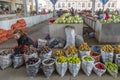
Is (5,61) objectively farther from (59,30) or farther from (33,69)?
(59,30)

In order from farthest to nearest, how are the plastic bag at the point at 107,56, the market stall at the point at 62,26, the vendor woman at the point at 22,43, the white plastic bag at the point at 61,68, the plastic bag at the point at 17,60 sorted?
the market stall at the point at 62,26 < the vendor woman at the point at 22,43 < the plastic bag at the point at 17,60 < the plastic bag at the point at 107,56 < the white plastic bag at the point at 61,68

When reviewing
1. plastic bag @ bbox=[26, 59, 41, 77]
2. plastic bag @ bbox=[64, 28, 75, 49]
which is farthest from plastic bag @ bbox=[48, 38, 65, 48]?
plastic bag @ bbox=[26, 59, 41, 77]

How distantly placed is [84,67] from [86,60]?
22cm

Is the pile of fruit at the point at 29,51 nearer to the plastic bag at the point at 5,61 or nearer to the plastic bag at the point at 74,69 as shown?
the plastic bag at the point at 5,61

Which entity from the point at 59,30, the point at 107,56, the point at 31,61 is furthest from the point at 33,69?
the point at 59,30

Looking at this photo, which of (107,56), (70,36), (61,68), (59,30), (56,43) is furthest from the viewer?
(59,30)

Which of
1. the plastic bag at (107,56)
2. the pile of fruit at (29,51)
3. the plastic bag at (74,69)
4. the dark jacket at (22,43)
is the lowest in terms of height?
the plastic bag at (74,69)

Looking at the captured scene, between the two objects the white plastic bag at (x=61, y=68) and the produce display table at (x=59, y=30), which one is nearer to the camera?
the white plastic bag at (x=61, y=68)

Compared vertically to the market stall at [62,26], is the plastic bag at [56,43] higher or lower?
lower

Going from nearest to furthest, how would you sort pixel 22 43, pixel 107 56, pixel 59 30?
pixel 107 56
pixel 22 43
pixel 59 30

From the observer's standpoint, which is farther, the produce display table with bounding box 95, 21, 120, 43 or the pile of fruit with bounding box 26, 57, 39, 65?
the produce display table with bounding box 95, 21, 120, 43

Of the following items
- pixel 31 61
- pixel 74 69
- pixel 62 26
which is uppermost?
pixel 62 26

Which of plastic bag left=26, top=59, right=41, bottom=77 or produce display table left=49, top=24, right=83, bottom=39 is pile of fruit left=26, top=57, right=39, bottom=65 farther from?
produce display table left=49, top=24, right=83, bottom=39

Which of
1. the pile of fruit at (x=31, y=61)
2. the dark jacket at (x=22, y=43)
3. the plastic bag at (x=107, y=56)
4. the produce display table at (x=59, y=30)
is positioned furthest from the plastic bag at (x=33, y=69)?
the produce display table at (x=59, y=30)
